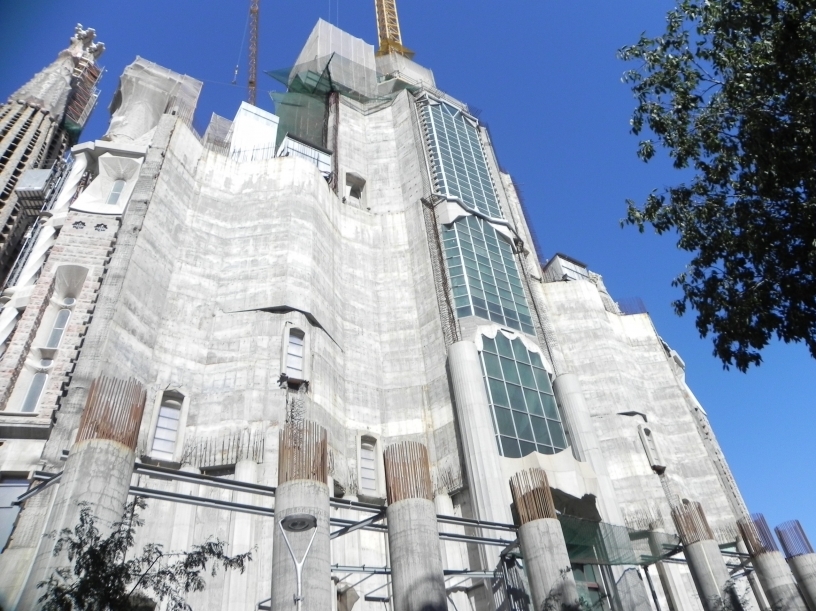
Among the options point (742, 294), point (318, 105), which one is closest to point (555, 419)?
point (742, 294)

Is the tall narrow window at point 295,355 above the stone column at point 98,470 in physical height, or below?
above

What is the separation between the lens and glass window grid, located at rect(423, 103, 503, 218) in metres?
40.6

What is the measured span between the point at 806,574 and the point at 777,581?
2.11 metres

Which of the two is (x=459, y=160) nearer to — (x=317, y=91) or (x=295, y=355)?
(x=317, y=91)

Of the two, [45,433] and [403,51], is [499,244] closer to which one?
[45,433]

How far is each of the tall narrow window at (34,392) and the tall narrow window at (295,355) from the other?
866cm

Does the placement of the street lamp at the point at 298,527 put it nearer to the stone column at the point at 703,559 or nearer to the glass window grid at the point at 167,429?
the glass window grid at the point at 167,429

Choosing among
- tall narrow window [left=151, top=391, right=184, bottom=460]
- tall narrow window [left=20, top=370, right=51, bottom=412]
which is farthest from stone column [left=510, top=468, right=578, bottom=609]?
tall narrow window [left=20, top=370, right=51, bottom=412]

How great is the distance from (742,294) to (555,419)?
624 inches

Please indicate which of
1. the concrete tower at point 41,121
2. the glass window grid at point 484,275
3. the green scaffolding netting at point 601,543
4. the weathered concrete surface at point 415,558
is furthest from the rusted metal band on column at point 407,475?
the concrete tower at point 41,121

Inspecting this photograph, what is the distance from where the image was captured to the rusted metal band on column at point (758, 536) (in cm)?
2272

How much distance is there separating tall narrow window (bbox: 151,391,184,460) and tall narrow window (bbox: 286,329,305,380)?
4324mm

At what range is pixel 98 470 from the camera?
12.7 m

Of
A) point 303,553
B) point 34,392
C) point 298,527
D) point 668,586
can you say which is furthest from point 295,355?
point 668,586
